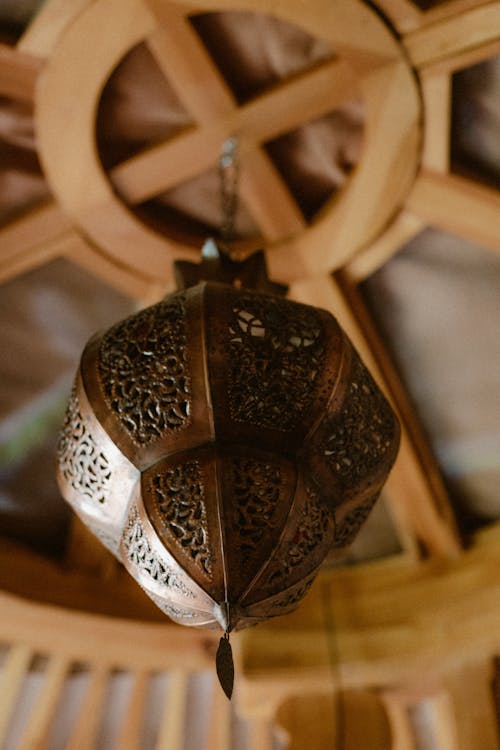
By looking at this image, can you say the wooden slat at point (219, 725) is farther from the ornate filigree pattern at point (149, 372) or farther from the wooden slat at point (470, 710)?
the ornate filigree pattern at point (149, 372)

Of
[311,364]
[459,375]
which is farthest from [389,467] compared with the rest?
[459,375]

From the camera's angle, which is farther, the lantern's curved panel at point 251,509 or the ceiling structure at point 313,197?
the ceiling structure at point 313,197

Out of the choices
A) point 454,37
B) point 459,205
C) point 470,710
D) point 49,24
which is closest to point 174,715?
point 470,710

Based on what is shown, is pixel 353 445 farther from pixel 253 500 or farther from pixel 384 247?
pixel 384 247

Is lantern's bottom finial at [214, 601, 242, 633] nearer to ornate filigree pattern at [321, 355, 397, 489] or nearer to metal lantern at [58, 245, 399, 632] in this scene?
metal lantern at [58, 245, 399, 632]

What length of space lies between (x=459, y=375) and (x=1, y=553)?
2.11 meters

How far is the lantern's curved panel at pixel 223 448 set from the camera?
5.90 ft

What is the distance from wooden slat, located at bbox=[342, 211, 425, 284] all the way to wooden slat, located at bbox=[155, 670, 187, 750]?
1.97 m

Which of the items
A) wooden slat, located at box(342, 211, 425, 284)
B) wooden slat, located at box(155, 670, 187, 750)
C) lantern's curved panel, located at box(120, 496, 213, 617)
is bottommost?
wooden slat, located at box(155, 670, 187, 750)

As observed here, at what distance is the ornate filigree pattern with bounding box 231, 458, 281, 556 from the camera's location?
70.2 inches

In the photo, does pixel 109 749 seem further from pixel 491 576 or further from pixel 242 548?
pixel 242 548

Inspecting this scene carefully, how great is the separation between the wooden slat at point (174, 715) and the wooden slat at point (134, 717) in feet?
0.33

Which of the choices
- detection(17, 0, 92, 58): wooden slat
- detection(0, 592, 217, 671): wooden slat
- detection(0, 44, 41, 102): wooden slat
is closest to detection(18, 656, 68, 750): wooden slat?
detection(0, 592, 217, 671): wooden slat

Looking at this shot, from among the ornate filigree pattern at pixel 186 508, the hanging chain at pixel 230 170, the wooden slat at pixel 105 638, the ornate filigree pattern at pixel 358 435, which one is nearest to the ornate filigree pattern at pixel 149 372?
the ornate filigree pattern at pixel 186 508
